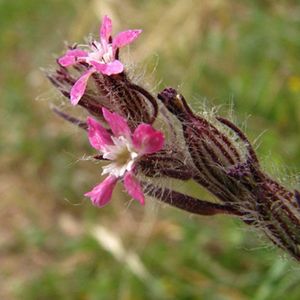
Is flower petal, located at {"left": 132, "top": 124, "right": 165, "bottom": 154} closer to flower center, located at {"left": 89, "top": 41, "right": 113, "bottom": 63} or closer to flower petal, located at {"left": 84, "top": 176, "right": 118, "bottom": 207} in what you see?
flower petal, located at {"left": 84, "top": 176, "right": 118, "bottom": 207}

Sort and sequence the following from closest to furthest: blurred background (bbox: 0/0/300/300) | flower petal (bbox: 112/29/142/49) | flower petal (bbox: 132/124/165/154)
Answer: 1. flower petal (bbox: 132/124/165/154)
2. flower petal (bbox: 112/29/142/49)
3. blurred background (bbox: 0/0/300/300)

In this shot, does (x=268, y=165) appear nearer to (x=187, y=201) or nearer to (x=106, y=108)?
(x=187, y=201)

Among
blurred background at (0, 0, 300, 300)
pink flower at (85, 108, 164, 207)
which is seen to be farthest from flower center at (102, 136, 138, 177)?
blurred background at (0, 0, 300, 300)

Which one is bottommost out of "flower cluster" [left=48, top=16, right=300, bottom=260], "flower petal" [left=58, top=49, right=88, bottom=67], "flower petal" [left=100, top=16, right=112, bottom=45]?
"flower cluster" [left=48, top=16, right=300, bottom=260]

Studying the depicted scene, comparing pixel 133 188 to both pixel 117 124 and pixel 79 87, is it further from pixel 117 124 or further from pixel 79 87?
pixel 79 87

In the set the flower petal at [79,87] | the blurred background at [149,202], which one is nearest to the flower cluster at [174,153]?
the flower petal at [79,87]

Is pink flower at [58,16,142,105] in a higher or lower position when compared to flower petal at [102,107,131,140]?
A: higher
